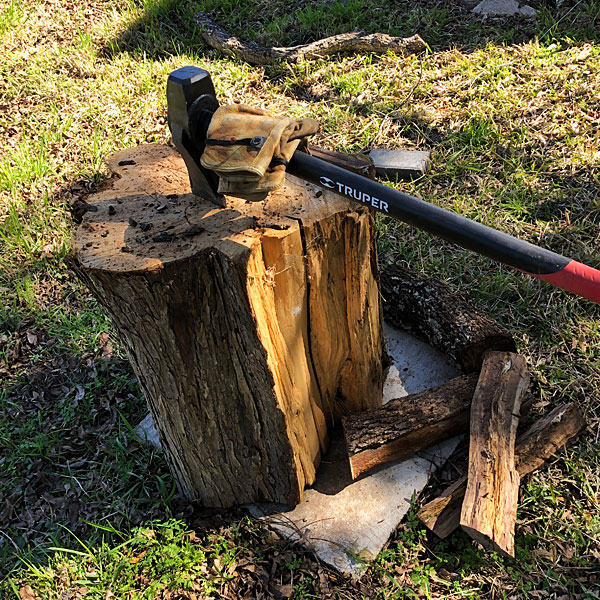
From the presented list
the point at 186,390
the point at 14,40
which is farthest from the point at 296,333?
the point at 14,40

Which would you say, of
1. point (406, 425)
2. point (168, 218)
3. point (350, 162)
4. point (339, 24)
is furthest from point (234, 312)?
point (339, 24)

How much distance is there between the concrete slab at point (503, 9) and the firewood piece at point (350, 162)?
3602 millimetres

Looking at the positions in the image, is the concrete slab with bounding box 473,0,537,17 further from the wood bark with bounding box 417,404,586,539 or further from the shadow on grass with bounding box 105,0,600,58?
the wood bark with bounding box 417,404,586,539

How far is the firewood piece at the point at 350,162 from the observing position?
6.87 feet

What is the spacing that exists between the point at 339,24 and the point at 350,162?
3.56m

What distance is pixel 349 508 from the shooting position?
2354mm

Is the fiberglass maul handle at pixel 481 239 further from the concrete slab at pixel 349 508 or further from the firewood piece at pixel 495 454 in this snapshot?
the concrete slab at pixel 349 508

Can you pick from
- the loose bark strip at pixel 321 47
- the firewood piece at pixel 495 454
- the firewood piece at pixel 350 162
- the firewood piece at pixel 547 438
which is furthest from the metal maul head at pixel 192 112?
the loose bark strip at pixel 321 47

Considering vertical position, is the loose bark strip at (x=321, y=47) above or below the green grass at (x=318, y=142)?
above

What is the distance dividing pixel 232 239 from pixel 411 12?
423 centimetres

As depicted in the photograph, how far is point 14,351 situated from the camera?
3.15m

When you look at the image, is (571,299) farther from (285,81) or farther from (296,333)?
(285,81)

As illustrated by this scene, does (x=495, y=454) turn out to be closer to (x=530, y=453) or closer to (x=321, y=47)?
(x=530, y=453)

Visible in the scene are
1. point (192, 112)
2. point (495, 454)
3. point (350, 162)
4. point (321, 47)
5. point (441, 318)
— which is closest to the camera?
point (192, 112)
